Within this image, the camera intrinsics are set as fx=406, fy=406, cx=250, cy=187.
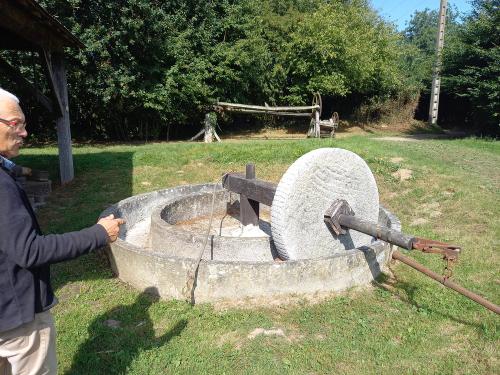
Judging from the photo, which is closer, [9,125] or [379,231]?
[9,125]

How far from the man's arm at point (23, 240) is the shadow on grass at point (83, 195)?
9.61ft

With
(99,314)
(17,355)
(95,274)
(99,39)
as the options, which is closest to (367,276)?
(99,314)

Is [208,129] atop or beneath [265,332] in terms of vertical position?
atop

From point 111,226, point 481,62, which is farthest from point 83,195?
point 481,62

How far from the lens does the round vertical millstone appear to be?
4234 millimetres

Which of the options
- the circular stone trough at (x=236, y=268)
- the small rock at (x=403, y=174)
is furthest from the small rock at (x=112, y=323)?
the small rock at (x=403, y=174)

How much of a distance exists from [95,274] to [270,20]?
58.0ft

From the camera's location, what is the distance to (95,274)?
187 inches

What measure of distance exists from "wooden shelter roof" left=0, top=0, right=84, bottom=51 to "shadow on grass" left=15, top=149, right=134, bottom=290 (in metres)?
2.77

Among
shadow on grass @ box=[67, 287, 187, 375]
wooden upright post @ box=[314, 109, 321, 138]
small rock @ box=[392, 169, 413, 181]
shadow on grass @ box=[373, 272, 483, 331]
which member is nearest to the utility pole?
wooden upright post @ box=[314, 109, 321, 138]

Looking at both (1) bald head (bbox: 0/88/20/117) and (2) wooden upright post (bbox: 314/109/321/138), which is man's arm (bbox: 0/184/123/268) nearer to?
(1) bald head (bbox: 0/88/20/117)

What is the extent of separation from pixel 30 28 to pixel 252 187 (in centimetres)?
451

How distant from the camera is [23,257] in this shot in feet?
5.98

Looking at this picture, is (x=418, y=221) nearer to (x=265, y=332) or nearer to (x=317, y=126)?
(x=265, y=332)
